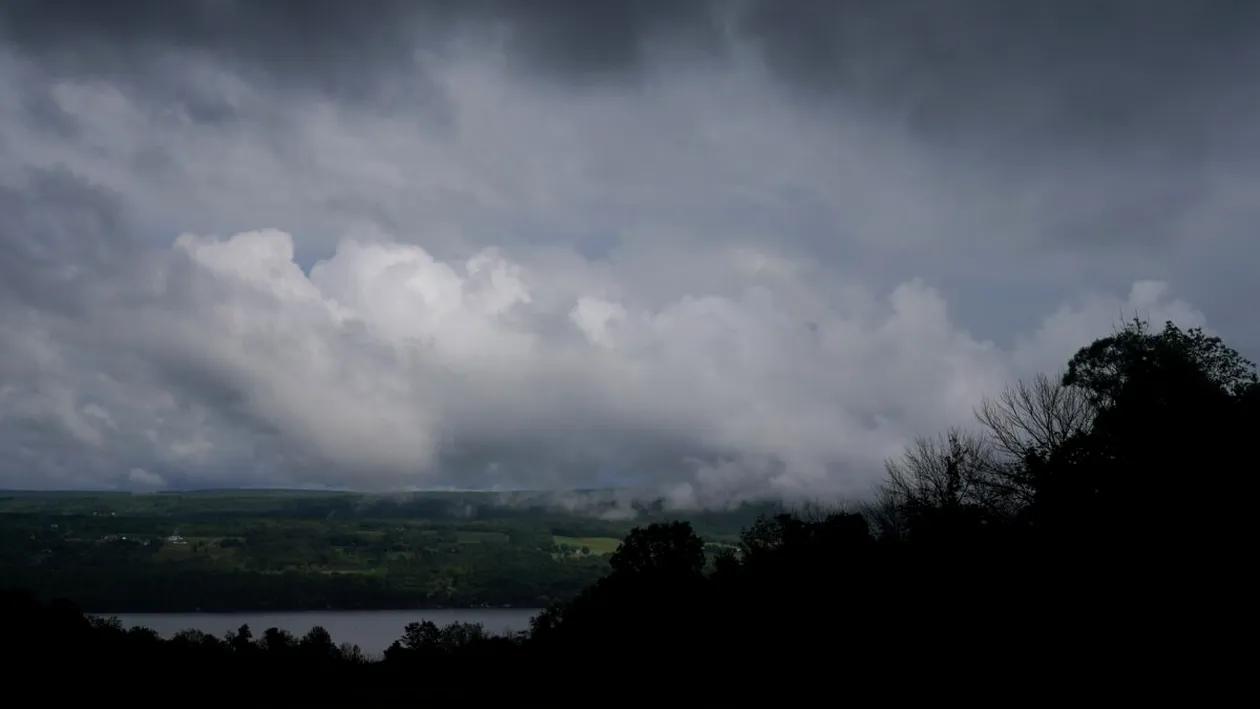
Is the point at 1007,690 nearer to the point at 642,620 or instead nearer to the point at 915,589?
the point at 915,589

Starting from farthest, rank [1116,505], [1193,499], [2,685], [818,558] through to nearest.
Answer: [818,558] → [2,685] → [1116,505] → [1193,499]

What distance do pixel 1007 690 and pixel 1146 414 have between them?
1353 centimetres

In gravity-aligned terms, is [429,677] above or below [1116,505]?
below

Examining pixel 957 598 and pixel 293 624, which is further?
pixel 293 624

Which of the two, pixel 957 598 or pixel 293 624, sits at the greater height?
pixel 957 598

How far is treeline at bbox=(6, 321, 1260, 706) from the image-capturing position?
86.5ft

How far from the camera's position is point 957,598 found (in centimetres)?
3681

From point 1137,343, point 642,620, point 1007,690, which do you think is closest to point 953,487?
point 1137,343

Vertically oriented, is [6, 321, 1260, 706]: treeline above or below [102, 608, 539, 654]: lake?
above

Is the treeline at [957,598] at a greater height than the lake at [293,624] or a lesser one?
greater

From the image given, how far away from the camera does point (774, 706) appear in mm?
39781

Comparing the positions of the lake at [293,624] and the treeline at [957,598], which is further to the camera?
the lake at [293,624]

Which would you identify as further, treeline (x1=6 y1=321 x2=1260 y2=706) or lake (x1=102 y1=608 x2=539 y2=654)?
lake (x1=102 y1=608 x2=539 y2=654)

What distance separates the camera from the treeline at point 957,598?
86.5ft
